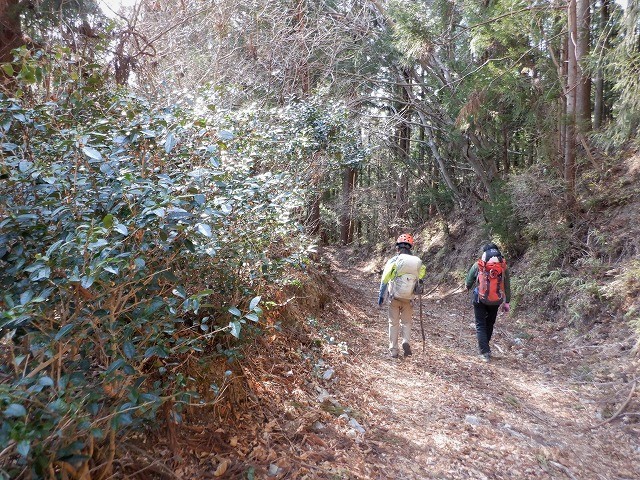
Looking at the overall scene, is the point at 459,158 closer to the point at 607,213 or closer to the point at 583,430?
the point at 607,213

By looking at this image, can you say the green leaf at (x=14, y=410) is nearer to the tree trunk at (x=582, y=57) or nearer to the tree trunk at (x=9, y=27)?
the tree trunk at (x=9, y=27)

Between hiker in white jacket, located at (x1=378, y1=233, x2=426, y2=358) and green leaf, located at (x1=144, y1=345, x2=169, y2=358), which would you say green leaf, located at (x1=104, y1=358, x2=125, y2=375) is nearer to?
green leaf, located at (x1=144, y1=345, x2=169, y2=358)

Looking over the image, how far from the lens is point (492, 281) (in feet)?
22.0

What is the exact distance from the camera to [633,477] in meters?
3.93

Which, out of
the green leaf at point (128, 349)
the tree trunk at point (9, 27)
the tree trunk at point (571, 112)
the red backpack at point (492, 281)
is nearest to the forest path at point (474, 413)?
the red backpack at point (492, 281)

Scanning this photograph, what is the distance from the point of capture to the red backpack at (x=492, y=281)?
6703 millimetres

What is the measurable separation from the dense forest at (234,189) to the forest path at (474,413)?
1.50 feet

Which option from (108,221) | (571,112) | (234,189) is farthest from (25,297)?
(571,112)

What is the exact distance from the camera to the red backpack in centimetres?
670

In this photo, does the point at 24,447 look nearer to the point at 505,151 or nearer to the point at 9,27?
the point at 9,27

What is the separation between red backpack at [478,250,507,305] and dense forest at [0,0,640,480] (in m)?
1.86

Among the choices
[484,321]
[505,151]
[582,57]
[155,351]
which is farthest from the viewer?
[505,151]

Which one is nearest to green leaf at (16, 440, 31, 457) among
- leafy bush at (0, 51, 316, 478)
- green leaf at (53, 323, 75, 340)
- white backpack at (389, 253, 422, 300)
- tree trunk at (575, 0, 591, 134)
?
leafy bush at (0, 51, 316, 478)

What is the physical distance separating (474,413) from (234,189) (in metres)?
3.73
